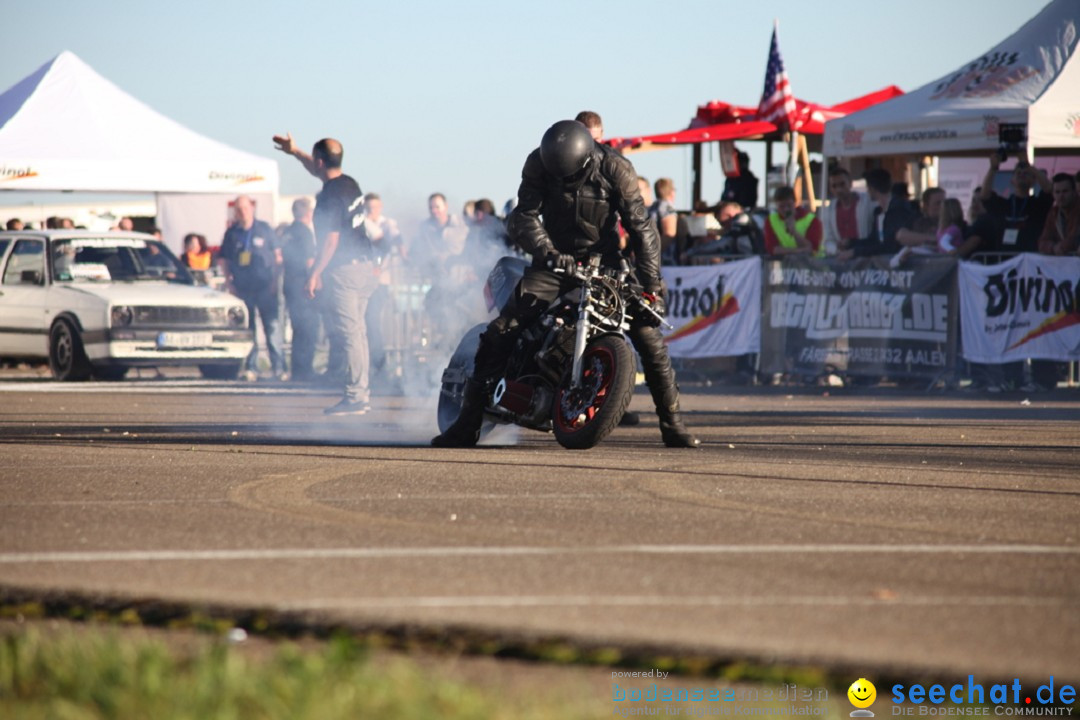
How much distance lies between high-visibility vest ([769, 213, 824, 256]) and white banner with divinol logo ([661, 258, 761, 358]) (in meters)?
0.38

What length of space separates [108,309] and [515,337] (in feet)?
36.0

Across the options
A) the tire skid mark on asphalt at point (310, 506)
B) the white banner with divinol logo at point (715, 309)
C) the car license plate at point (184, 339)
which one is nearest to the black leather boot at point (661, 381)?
the tire skid mark on asphalt at point (310, 506)

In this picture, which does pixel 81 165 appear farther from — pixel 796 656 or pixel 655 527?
pixel 796 656

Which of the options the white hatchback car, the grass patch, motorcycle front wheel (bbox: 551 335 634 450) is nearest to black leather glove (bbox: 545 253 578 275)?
motorcycle front wheel (bbox: 551 335 634 450)

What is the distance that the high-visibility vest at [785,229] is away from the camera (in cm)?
1928

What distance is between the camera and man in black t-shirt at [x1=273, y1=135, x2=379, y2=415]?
13.4 meters

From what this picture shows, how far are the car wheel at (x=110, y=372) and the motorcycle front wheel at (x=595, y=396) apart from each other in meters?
11.4

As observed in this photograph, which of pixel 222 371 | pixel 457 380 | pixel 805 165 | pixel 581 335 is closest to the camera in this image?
pixel 581 335

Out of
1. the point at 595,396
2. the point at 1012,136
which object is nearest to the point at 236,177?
the point at 1012,136

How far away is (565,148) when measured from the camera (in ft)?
31.6

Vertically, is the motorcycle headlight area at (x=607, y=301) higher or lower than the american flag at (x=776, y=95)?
lower

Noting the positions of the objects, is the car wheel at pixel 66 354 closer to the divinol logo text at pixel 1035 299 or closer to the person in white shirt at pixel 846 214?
the person in white shirt at pixel 846 214

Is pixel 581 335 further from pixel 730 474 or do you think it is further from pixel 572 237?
pixel 730 474

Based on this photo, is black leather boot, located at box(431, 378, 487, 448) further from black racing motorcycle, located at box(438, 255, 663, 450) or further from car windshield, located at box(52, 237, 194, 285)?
car windshield, located at box(52, 237, 194, 285)
